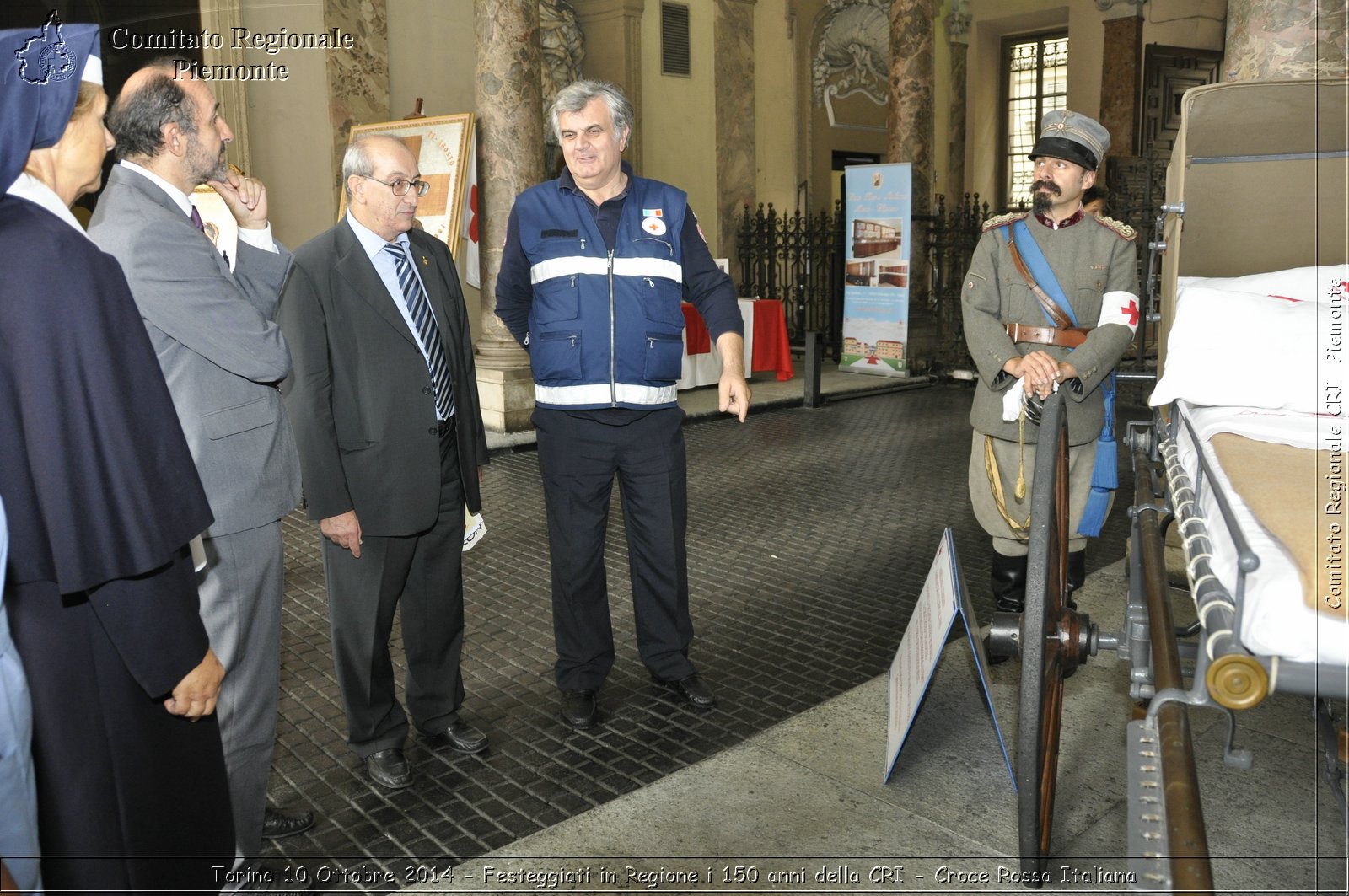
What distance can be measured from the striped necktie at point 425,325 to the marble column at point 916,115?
951cm

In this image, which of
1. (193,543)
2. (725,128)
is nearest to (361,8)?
(725,128)

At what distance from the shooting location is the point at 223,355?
7.59 feet

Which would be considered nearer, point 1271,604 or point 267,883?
point 1271,604

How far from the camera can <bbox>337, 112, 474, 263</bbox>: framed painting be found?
809cm

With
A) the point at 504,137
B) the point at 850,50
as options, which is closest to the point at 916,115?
the point at 850,50

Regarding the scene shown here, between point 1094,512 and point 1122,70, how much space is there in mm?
13547

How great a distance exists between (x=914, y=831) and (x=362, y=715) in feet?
5.15

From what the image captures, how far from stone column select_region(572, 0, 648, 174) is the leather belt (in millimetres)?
9168

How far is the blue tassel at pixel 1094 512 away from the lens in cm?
399

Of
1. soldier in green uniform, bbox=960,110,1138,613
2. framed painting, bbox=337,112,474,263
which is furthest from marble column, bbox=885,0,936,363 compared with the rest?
soldier in green uniform, bbox=960,110,1138,613

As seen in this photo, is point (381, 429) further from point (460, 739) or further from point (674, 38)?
point (674, 38)

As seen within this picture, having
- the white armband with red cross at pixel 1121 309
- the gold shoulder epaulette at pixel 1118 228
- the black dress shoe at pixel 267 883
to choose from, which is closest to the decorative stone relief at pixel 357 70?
the gold shoulder epaulette at pixel 1118 228

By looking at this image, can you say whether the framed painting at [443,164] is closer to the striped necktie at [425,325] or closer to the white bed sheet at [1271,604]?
the striped necktie at [425,325]

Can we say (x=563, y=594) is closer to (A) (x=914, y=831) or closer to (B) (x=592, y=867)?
(B) (x=592, y=867)
